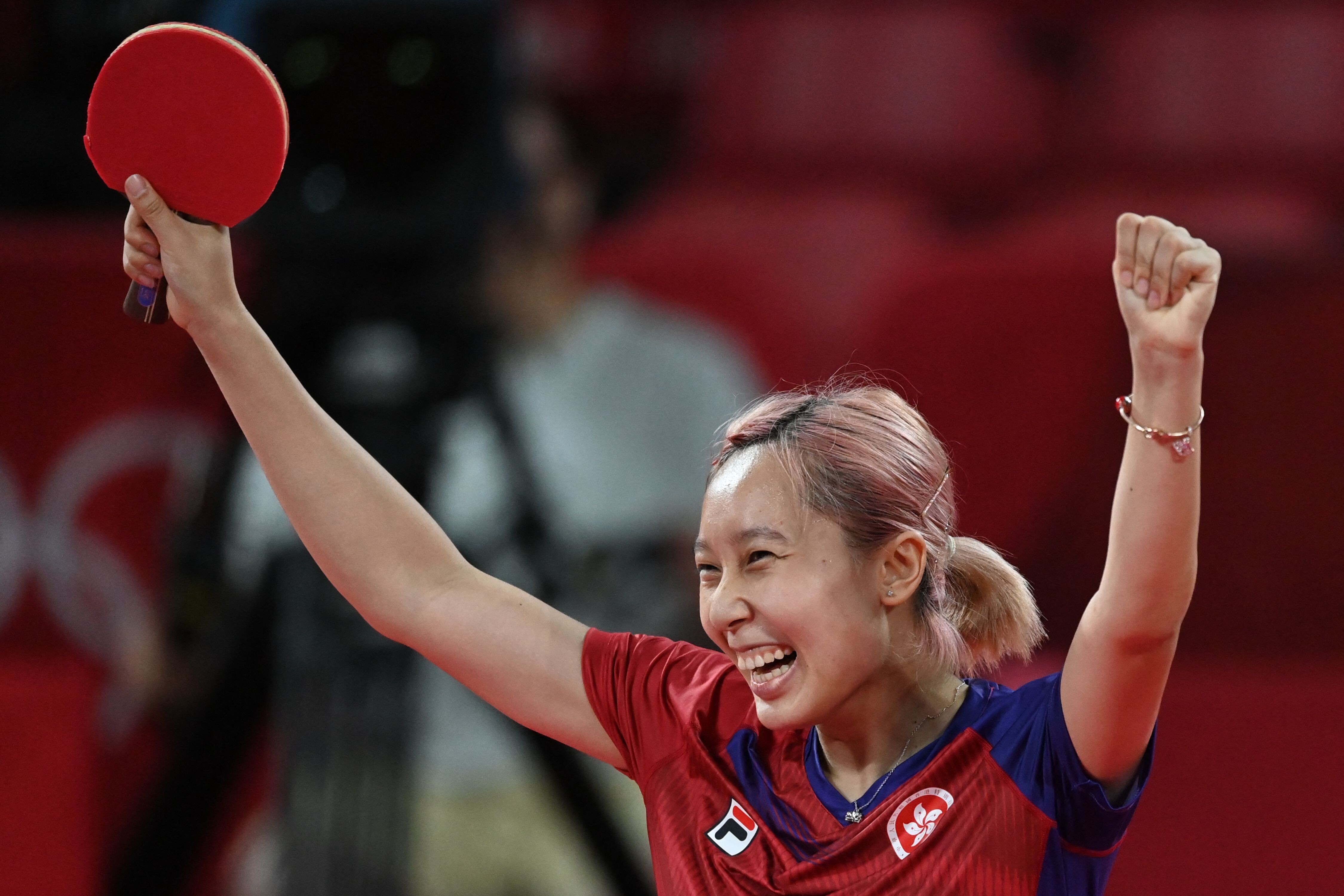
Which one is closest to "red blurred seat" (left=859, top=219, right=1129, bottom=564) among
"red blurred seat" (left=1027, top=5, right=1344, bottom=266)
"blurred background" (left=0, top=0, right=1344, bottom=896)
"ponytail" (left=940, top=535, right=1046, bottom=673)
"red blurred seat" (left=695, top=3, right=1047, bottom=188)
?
"blurred background" (left=0, top=0, right=1344, bottom=896)

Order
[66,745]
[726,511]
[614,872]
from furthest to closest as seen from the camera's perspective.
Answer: [66,745] → [614,872] → [726,511]

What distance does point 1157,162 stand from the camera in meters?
3.71

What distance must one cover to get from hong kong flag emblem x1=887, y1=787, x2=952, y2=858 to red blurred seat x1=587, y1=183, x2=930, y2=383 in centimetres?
180

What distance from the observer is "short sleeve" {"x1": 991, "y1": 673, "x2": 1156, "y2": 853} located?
1.15 meters

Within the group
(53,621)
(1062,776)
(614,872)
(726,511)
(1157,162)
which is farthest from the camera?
(1157,162)

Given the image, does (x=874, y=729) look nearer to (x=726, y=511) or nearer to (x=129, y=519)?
(x=726, y=511)

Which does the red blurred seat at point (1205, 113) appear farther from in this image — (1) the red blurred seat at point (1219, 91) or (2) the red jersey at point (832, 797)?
(2) the red jersey at point (832, 797)

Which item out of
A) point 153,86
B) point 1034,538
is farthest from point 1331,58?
point 153,86

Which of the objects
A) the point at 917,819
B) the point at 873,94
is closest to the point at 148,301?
the point at 917,819

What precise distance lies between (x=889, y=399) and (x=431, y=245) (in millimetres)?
1518

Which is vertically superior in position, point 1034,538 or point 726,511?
point 726,511

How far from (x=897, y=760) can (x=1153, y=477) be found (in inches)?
16.5

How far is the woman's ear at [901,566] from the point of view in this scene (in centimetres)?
131

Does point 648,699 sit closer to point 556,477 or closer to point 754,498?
point 754,498
